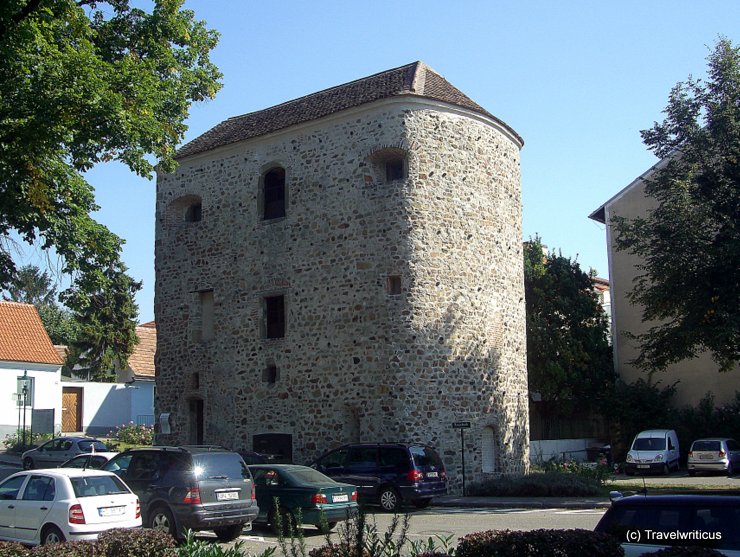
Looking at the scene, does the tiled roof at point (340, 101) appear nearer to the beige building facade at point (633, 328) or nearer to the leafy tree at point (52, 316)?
the beige building facade at point (633, 328)

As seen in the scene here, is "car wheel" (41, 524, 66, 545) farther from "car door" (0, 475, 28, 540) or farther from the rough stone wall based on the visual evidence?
the rough stone wall

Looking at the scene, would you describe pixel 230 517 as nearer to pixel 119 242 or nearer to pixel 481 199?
pixel 119 242

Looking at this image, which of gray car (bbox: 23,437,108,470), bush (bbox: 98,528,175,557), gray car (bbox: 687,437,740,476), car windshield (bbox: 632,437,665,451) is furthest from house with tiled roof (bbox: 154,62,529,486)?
bush (bbox: 98,528,175,557)

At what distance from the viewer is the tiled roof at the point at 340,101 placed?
82.0ft

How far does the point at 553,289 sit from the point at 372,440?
18.8 metres

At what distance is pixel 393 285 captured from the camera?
78.2 feet

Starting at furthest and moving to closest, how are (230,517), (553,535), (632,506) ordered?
(230,517) < (632,506) < (553,535)

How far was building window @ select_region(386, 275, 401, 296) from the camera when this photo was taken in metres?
23.7

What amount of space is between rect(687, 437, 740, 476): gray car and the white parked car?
77.4ft

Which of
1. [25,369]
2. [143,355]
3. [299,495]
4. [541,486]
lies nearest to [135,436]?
[25,369]

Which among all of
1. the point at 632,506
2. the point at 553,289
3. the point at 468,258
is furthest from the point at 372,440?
the point at 553,289

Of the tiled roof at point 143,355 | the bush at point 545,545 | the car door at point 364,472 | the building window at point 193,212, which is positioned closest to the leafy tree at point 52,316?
the tiled roof at point 143,355

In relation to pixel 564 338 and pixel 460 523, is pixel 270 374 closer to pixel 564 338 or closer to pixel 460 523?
pixel 460 523

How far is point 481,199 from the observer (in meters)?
25.1
